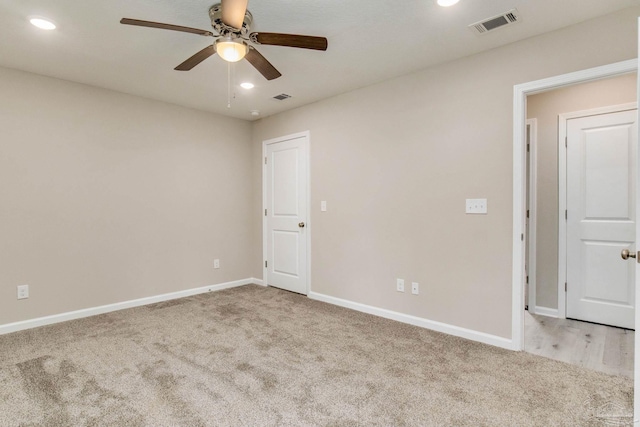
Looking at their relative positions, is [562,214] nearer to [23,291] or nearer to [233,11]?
[233,11]

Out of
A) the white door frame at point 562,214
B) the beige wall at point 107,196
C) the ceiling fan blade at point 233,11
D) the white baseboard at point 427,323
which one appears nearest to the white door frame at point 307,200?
the beige wall at point 107,196

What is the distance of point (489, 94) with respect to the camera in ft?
9.18

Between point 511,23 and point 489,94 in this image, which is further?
point 489,94

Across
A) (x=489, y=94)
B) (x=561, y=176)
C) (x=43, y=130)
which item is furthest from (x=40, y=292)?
(x=561, y=176)

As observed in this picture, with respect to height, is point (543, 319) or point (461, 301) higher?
point (461, 301)

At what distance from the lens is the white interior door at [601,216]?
123 inches

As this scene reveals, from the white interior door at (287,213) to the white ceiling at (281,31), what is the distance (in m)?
1.01

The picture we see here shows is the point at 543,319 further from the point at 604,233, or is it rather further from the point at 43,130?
the point at 43,130

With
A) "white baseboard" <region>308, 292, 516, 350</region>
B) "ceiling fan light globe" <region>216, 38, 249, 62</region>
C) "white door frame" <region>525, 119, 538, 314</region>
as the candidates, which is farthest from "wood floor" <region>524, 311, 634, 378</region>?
"ceiling fan light globe" <region>216, 38, 249, 62</region>

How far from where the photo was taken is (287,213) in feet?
15.1

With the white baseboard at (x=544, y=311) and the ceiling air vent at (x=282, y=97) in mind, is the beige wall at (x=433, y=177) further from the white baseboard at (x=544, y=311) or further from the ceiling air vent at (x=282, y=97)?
the white baseboard at (x=544, y=311)

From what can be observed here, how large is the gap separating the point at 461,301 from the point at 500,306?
0.31 meters

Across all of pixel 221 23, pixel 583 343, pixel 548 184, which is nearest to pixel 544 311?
pixel 583 343

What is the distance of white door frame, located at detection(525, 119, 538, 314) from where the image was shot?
11.9ft
